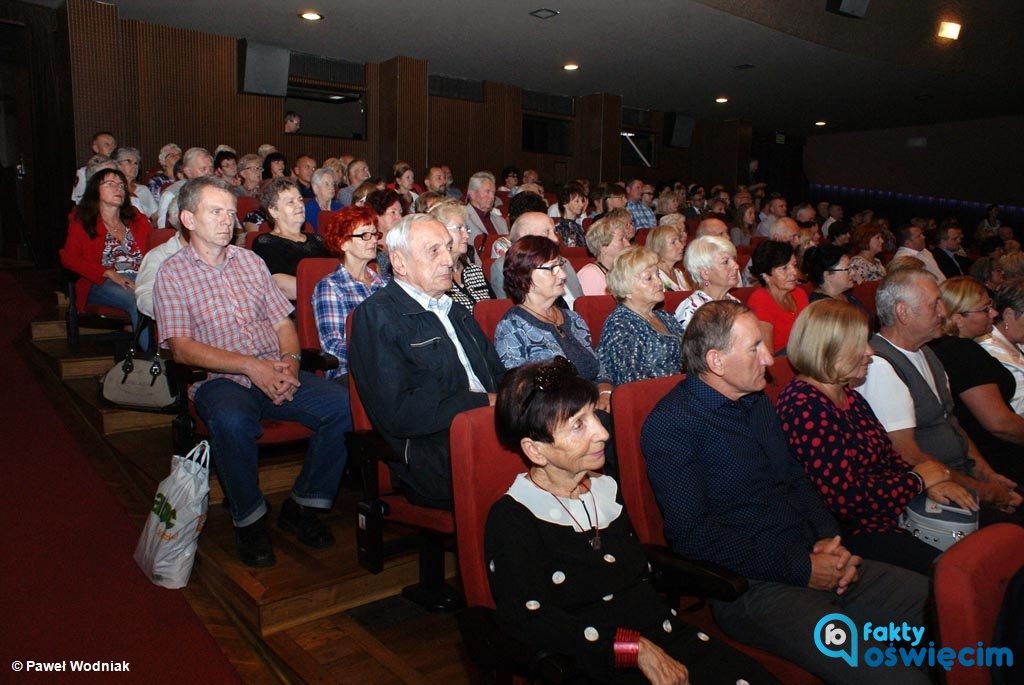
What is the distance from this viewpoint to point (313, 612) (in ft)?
6.59

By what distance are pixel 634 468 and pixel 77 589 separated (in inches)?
65.3

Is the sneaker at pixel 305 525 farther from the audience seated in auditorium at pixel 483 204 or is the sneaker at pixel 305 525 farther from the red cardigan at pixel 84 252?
the audience seated in auditorium at pixel 483 204

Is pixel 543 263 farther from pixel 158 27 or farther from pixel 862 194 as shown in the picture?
pixel 862 194

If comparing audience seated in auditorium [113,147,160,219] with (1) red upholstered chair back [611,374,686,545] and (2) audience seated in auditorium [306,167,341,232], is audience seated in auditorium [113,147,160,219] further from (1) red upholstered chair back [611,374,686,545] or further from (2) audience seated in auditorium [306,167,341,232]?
(1) red upholstered chair back [611,374,686,545]

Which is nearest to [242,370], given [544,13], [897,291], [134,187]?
[897,291]

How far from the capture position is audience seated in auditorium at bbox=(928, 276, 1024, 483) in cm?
243

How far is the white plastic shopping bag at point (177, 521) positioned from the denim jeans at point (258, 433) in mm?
85

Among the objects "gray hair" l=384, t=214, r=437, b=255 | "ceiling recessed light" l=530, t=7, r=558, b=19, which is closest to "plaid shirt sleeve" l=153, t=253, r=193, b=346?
"gray hair" l=384, t=214, r=437, b=255

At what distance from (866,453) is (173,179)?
561 centimetres

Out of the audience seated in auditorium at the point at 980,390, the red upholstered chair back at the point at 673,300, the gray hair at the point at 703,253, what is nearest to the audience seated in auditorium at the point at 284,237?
the red upholstered chair back at the point at 673,300

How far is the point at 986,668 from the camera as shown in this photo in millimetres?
941

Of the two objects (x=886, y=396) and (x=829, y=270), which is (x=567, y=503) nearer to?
Answer: (x=886, y=396)

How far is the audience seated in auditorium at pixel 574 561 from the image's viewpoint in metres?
1.26

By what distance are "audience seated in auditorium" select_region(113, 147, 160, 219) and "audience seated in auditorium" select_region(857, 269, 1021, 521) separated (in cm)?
470
